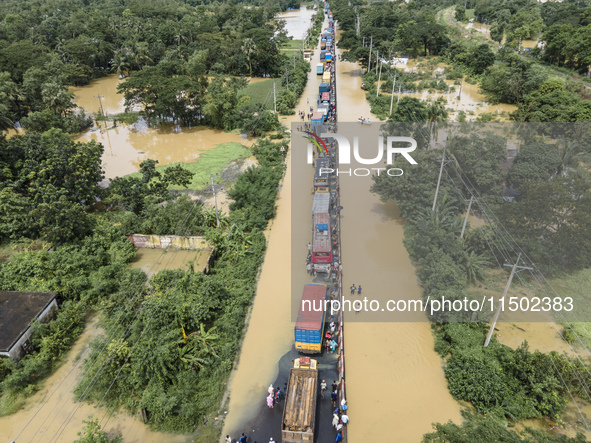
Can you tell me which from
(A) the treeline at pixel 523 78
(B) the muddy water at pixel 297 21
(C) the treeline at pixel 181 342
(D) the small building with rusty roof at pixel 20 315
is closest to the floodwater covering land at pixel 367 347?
(C) the treeline at pixel 181 342

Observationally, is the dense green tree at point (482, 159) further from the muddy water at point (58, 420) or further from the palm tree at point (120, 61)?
the palm tree at point (120, 61)

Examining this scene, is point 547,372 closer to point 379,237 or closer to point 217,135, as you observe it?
point 379,237

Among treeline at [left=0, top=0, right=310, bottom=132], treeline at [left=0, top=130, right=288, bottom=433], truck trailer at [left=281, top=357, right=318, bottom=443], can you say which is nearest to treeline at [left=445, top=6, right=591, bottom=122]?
treeline at [left=0, top=130, right=288, bottom=433]

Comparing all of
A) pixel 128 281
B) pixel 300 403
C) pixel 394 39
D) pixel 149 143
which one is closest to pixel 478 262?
pixel 300 403

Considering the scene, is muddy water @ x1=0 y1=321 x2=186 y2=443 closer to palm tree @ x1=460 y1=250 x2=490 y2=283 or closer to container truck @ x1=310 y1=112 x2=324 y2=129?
palm tree @ x1=460 y1=250 x2=490 y2=283

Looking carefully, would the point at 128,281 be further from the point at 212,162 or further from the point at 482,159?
the point at 482,159

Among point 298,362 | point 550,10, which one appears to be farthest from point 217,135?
point 550,10
